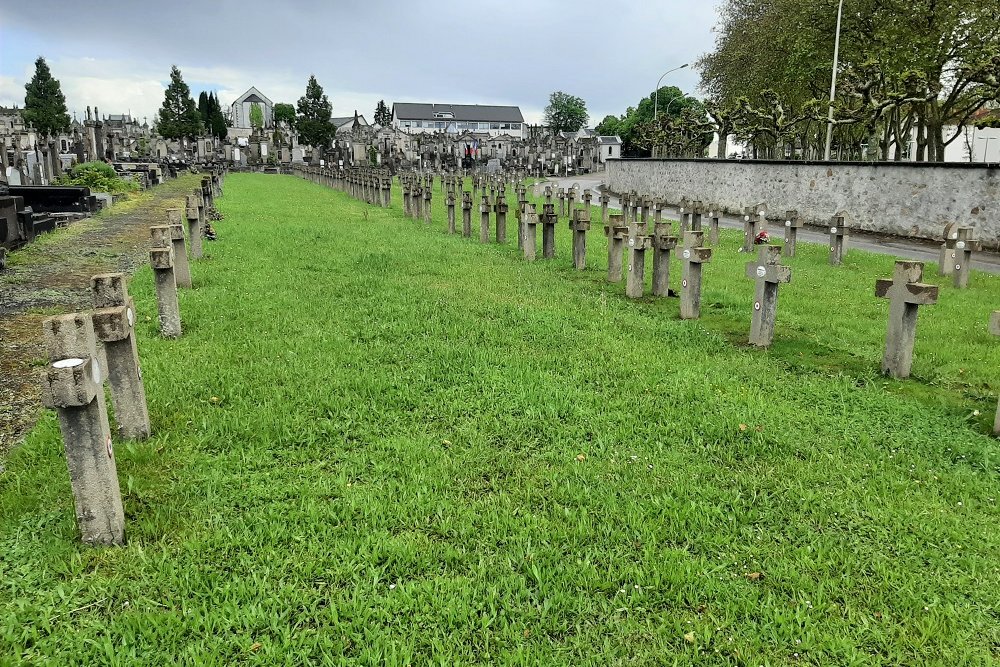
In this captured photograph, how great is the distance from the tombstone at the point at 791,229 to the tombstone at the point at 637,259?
517 centimetres

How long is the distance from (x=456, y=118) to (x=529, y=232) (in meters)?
109

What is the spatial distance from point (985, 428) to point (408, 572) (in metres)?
4.03

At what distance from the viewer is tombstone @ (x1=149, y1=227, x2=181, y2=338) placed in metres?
→ 6.09

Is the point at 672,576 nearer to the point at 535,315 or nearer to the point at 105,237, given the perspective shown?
the point at 535,315

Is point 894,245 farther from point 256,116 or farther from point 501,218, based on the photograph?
point 256,116

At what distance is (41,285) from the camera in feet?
29.2

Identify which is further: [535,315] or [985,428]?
[535,315]

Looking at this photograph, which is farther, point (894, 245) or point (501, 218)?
point (894, 245)

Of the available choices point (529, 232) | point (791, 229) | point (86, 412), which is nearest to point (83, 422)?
point (86, 412)

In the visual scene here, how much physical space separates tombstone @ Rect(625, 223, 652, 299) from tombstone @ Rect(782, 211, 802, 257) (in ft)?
17.0

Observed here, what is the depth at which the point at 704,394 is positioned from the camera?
5.15 metres

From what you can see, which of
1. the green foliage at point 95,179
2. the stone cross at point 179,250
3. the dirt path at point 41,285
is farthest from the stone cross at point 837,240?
the green foliage at point 95,179

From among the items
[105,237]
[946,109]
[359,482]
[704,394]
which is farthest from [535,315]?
[946,109]

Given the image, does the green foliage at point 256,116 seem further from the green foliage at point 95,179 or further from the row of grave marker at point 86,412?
the row of grave marker at point 86,412
